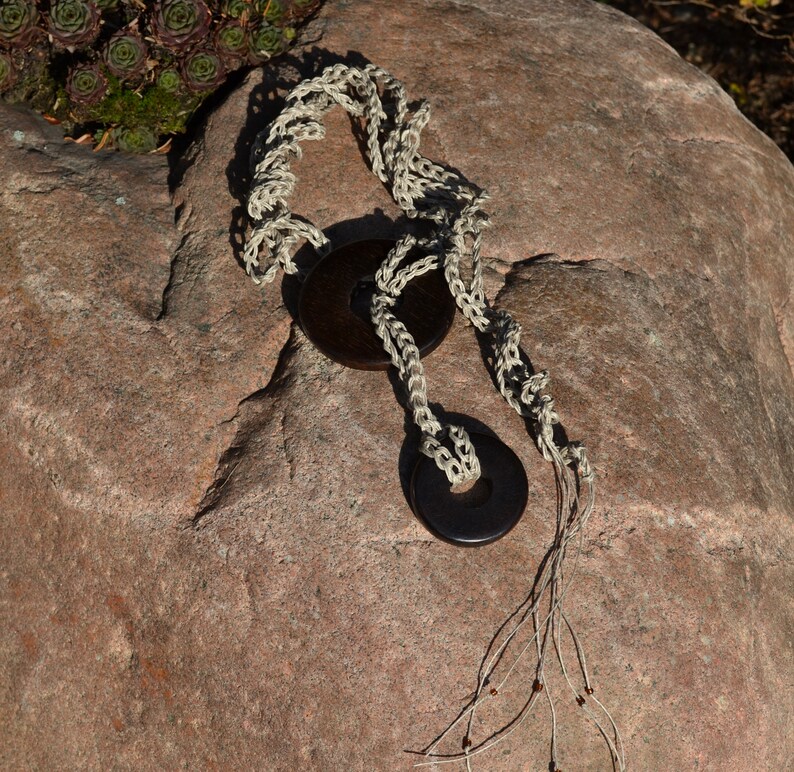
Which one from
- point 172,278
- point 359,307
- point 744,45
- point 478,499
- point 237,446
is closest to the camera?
point 478,499

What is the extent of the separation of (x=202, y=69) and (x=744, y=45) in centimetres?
515

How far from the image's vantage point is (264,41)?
379 centimetres

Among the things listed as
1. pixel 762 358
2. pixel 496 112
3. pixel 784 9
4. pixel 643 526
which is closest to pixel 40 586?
pixel 643 526

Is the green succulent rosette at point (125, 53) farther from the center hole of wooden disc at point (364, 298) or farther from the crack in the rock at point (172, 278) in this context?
the center hole of wooden disc at point (364, 298)

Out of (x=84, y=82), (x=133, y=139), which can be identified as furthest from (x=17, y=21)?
(x=133, y=139)

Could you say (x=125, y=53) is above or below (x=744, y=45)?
above

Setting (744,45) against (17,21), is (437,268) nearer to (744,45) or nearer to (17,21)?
(17,21)

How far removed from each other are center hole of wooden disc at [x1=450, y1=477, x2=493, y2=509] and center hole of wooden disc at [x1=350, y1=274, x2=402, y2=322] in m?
0.75

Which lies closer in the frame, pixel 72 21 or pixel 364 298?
pixel 364 298

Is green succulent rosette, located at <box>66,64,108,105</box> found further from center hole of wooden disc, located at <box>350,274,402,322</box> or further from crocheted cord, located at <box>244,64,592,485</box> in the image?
center hole of wooden disc, located at <box>350,274,402,322</box>

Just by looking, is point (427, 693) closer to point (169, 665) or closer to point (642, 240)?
point (169, 665)

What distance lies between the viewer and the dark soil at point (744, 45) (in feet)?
21.0

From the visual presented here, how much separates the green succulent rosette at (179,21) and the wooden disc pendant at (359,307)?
4.42 feet

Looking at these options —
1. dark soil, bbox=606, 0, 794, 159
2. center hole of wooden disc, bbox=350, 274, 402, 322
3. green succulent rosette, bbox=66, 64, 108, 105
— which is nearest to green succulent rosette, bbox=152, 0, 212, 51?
green succulent rosette, bbox=66, 64, 108, 105
